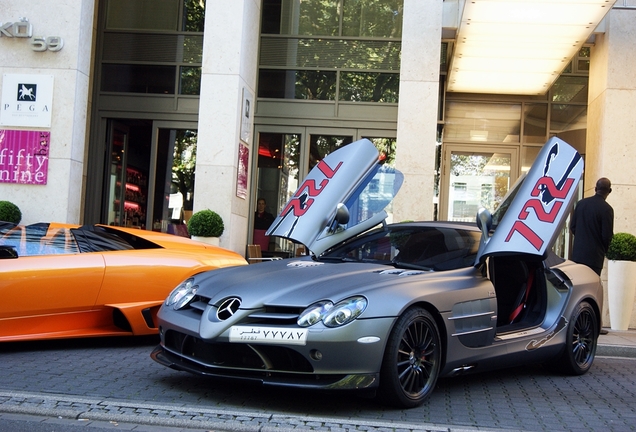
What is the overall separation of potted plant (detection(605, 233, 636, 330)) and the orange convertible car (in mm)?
6280

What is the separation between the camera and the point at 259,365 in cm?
488

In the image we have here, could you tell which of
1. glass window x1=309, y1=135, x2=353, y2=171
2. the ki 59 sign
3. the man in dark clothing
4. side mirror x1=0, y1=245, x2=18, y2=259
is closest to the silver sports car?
side mirror x1=0, y1=245, x2=18, y2=259

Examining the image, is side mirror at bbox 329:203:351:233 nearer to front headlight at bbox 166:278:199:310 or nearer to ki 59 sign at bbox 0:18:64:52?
front headlight at bbox 166:278:199:310

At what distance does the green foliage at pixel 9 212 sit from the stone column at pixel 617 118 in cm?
946

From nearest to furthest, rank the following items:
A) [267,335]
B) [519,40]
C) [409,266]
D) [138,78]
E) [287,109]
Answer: [267,335] → [409,266] → [519,40] → [287,109] → [138,78]

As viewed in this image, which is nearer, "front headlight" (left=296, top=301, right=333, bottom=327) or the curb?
the curb

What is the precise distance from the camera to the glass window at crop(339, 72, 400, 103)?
51.9ft

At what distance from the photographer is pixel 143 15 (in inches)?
637

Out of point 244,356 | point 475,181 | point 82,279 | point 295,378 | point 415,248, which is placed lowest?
point 295,378

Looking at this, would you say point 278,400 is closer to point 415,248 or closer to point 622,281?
point 415,248

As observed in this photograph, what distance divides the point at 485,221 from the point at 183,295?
2373 mm

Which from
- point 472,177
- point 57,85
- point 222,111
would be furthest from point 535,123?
point 57,85

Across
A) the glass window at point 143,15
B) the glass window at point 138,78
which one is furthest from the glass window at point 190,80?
the glass window at point 143,15

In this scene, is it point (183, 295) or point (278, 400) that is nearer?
point (278, 400)
